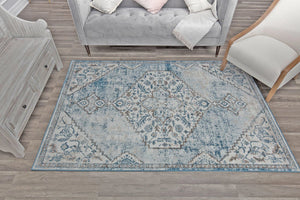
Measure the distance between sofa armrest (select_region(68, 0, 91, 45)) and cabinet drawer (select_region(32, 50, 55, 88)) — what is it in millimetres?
521

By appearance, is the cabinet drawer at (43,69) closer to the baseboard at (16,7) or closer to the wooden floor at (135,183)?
the wooden floor at (135,183)

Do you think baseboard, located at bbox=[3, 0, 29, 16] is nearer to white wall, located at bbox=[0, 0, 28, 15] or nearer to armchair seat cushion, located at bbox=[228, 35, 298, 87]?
white wall, located at bbox=[0, 0, 28, 15]

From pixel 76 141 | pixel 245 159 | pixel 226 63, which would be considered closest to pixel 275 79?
pixel 226 63

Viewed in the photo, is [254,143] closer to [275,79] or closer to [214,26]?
[275,79]

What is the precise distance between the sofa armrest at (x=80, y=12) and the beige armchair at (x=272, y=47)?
1.89 metres

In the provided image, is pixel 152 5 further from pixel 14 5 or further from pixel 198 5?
pixel 14 5

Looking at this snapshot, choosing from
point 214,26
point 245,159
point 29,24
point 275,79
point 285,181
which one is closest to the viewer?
point 285,181

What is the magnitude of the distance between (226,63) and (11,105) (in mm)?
2479

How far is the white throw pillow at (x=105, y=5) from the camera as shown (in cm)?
285

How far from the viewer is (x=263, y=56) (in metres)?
2.31

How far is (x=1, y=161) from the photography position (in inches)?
76.5

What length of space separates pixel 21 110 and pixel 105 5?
1742 millimetres

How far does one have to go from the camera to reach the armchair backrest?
2.50 m

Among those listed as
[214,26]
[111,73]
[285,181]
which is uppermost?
[214,26]
